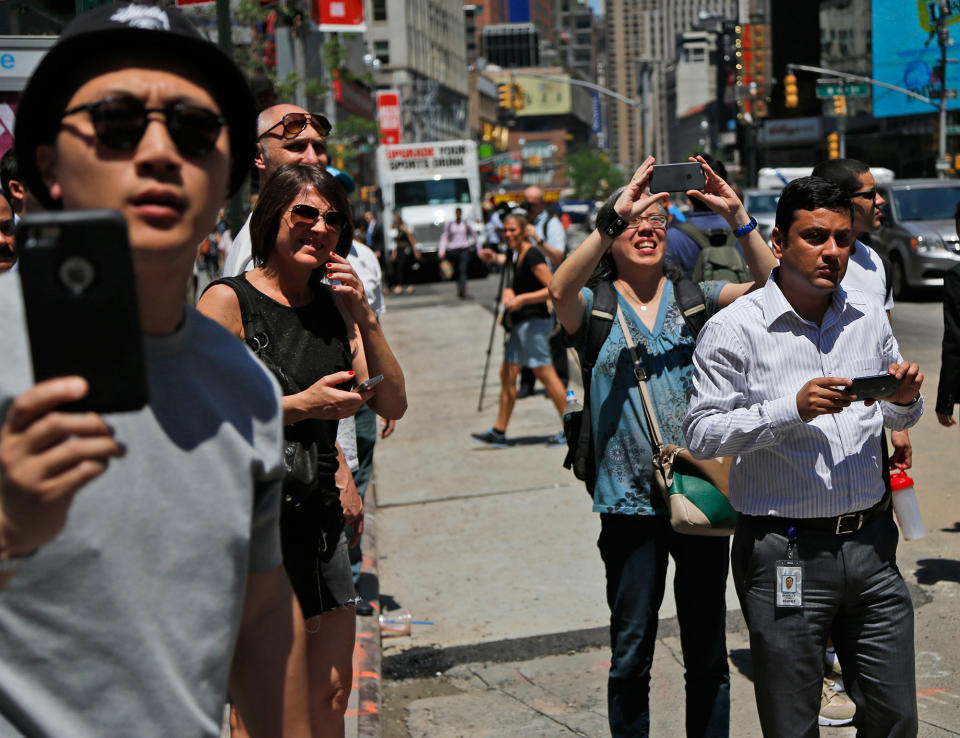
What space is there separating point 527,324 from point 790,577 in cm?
710

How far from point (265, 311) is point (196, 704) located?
1.93 metres

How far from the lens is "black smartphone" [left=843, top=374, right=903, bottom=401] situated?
3465mm

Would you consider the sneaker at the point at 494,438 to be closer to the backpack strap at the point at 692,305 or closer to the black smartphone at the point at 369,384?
the backpack strap at the point at 692,305

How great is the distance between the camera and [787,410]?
11.6 ft

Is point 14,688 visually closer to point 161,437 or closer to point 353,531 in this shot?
point 161,437

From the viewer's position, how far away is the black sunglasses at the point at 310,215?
12.2 ft

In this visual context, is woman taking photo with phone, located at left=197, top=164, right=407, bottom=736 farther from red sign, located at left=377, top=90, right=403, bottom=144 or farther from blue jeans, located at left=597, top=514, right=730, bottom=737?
red sign, located at left=377, top=90, right=403, bottom=144

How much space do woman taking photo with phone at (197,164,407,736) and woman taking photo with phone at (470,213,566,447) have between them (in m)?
6.66

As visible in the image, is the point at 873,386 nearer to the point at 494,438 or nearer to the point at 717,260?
Answer: the point at 717,260

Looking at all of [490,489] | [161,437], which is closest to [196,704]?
[161,437]

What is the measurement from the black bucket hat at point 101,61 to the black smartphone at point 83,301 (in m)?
0.40

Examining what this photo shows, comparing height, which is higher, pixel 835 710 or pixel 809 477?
pixel 809 477

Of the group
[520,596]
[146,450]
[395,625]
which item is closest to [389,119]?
[520,596]

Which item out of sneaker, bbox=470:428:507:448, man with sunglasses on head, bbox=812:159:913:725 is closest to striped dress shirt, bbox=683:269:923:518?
man with sunglasses on head, bbox=812:159:913:725
